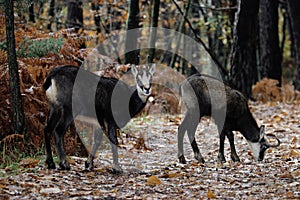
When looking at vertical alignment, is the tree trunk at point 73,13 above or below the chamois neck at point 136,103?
above

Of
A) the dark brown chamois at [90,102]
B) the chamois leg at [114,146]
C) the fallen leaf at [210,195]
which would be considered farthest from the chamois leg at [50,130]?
the fallen leaf at [210,195]

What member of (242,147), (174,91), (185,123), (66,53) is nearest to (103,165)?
(185,123)

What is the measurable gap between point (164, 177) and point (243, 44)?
8.18m

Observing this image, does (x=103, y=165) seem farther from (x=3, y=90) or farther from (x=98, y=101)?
(x=3, y=90)

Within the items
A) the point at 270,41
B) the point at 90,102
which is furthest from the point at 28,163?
the point at 270,41

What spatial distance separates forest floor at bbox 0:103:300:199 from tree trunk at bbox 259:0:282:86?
8.72 m

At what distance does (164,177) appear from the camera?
24.4 ft

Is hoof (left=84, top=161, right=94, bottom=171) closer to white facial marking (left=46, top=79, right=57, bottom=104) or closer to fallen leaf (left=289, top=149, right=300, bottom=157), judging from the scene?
white facial marking (left=46, top=79, right=57, bottom=104)

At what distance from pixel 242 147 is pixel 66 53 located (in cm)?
401

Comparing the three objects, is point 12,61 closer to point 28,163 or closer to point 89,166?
point 28,163

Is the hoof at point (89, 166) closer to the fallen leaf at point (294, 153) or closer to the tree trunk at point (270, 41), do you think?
the fallen leaf at point (294, 153)

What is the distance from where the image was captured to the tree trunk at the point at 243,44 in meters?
14.4

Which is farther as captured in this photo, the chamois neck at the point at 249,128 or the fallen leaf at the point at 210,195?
the chamois neck at the point at 249,128

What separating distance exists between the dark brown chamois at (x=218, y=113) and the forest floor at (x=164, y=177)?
0.29 metres
